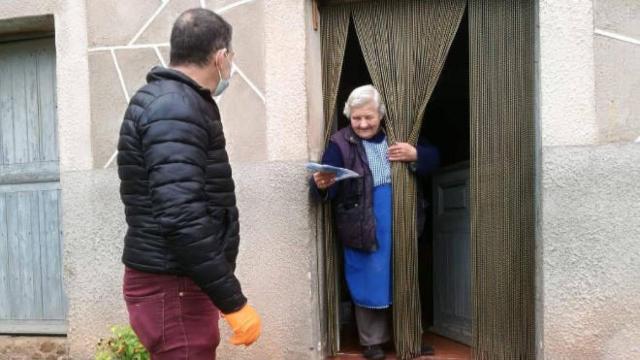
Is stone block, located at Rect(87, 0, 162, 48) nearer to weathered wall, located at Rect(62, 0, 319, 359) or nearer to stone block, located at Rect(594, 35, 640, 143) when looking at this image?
weathered wall, located at Rect(62, 0, 319, 359)

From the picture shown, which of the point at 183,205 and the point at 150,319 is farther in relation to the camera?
the point at 150,319

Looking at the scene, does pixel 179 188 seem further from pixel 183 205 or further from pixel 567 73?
pixel 567 73

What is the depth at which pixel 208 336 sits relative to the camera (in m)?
2.28

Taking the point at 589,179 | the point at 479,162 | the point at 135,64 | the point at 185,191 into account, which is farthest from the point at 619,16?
the point at 135,64

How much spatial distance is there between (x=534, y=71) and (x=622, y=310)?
1.41 m

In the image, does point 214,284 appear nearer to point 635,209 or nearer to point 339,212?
point 339,212

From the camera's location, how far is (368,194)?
3627mm

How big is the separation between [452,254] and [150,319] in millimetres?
2497

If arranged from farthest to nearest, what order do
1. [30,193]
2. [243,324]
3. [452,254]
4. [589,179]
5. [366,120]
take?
[30,193] < [452,254] < [366,120] < [589,179] < [243,324]

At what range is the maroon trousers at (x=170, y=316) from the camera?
2209 millimetres

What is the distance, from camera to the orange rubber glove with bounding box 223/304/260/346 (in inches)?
86.2

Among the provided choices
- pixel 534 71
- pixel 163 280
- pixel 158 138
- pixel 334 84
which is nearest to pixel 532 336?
pixel 534 71

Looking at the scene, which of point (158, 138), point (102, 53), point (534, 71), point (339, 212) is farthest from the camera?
point (102, 53)

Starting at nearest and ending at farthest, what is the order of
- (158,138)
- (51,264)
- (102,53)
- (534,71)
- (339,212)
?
(158,138)
(534,71)
(339,212)
(102,53)
(51,264)
